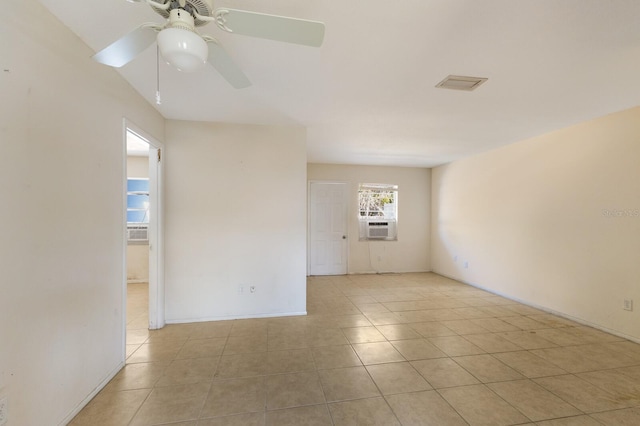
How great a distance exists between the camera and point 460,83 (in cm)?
224

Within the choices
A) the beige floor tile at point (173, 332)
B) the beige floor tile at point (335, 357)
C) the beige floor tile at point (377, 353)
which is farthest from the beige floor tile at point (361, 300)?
the beige floor tile at point (173, 332)

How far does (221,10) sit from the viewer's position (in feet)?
3.30

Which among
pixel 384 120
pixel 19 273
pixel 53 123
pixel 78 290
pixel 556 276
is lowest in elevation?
pixel 556 276

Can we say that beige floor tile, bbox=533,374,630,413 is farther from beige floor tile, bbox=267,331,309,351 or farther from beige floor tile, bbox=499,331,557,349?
beige floor tile, bbox=267,331,309,351

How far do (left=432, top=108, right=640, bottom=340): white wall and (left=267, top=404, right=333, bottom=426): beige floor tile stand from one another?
351 cm

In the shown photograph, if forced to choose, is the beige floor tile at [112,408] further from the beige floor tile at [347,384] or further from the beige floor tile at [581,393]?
the beige floor tile at [581,393]

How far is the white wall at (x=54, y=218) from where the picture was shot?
1.29 m

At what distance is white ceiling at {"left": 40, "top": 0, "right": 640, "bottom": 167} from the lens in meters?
1.44

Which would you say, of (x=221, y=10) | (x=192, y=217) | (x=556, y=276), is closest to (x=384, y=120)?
(x=221, y=10)

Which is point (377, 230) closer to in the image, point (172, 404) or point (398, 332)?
point (398, 332)

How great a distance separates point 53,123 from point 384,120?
2.98 meters

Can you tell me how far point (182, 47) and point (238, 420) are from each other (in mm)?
2159

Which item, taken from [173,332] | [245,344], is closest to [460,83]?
[245,344]

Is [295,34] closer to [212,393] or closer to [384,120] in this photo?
[384,120]
